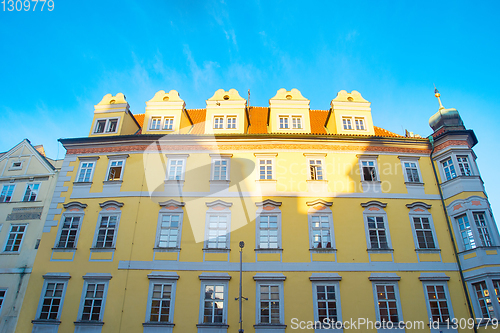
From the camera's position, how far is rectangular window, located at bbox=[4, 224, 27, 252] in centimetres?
1872

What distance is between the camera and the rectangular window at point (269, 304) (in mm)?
15625

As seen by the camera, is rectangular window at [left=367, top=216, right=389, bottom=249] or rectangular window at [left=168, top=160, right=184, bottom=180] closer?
rectangular window at [left=367, top=216, right=389, bottom=249]

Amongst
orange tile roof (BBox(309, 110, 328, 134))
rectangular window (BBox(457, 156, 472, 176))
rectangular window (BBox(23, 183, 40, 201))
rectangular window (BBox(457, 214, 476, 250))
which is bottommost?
rectangular window (BBox(457, 214, 476, 250))

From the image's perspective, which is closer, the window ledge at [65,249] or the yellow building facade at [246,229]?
the yellow building facade at [246,229]

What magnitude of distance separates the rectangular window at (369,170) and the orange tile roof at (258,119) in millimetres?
6509

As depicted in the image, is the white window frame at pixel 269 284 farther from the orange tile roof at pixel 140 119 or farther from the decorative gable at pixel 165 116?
the orange tile roof at pixel 140 119

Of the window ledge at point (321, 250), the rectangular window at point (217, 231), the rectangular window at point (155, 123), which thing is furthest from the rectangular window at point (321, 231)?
the rectangular window at point (155, 123)

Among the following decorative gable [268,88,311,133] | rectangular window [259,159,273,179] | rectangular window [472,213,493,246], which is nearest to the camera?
rectangular window [472,213,493,246]

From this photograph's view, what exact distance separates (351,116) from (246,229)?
9.87 m

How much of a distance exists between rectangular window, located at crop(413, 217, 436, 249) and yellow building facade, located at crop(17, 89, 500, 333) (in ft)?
0.18

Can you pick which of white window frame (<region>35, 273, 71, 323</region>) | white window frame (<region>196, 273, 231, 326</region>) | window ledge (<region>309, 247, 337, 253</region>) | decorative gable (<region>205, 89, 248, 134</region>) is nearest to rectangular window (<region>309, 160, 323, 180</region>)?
window ledge (<region>309, 247, 337, 253</region>)

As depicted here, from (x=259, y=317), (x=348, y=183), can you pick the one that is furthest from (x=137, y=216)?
(x=348, y=183)

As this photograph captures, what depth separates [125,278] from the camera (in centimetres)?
1650

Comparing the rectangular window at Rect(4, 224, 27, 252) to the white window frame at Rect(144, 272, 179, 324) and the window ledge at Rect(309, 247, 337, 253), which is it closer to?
the white window frame at Rect(144, 272, 179, 324)
